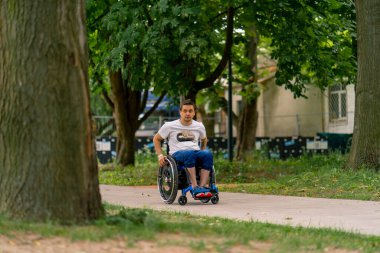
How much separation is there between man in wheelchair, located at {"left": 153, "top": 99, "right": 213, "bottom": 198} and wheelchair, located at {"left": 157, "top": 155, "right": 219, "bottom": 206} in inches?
3.0

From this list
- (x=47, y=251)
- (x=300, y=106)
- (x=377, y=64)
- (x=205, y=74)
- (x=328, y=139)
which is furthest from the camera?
(x=300, y=106)

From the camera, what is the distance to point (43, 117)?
8.02m

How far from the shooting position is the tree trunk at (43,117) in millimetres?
8016

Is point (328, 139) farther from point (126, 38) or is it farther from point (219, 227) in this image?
point (219, 227)

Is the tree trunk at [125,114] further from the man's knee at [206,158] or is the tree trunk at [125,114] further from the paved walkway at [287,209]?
the man's knee at [206,158]

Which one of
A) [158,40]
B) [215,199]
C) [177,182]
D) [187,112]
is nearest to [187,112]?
[187,112]

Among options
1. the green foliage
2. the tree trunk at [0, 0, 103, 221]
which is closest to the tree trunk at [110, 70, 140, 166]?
the green foliage

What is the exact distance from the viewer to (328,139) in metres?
35.5

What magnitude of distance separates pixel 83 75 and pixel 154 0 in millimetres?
10395

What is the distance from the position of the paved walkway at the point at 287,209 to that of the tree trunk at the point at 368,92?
10.3 ft

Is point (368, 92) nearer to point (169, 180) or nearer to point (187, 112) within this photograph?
point (187, 112)

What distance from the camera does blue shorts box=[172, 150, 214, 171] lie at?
1262 cm

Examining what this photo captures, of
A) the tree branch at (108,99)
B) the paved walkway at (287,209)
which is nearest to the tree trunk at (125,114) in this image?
the tree branch at (108,99)

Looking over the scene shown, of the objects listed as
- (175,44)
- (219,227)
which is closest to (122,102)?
(175,44)
